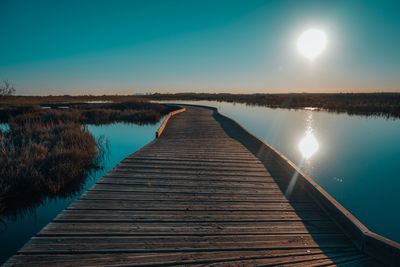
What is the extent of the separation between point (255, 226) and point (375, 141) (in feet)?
46.0

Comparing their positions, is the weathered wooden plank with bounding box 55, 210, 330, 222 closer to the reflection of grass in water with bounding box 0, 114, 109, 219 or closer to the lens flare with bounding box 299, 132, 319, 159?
the reflection of grass in water with bounding box 0, 114, 109, 219

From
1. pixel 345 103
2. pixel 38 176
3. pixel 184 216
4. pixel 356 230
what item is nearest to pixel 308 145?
pixel 356 230

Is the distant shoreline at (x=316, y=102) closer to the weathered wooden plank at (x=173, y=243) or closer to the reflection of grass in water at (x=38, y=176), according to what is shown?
the reflection of grass in water at (x=38, y=176)

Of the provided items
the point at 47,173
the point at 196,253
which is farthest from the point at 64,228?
the point at 47,173

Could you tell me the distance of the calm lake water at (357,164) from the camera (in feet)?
18.7

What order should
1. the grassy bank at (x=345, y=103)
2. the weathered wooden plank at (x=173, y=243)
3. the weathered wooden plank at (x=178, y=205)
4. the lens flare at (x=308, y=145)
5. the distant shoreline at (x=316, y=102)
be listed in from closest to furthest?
the weathered wooden plank at (x=173, y=243) → the weathered wooden plank at (x=178, y=205) → the lens flare at (x=308, y=145) → the grassy bank at (x=345, y=103) → the distant shoreline at (x=316, y=102)

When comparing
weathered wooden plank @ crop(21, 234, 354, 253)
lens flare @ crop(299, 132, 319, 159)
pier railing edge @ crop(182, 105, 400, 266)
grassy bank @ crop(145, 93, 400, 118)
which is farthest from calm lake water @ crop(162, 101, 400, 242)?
grassy bank @ crop(145, 93, 400, 118)

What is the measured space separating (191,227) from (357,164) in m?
8.82

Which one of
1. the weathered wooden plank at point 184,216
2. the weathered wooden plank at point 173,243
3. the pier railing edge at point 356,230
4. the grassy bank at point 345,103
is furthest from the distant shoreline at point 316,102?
the weathered wooden plank at point 173,243

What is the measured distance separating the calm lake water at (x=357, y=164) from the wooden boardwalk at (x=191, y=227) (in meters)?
2.36

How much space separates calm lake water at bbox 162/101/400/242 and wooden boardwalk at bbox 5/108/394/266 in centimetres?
236

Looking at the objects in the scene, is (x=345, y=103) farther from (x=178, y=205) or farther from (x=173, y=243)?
(x=173, y=243)

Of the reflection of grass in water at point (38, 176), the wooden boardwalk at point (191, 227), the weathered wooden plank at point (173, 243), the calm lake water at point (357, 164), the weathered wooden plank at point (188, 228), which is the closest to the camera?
the wooden boardwalk at point (191, 227)

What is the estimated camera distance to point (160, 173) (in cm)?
547
